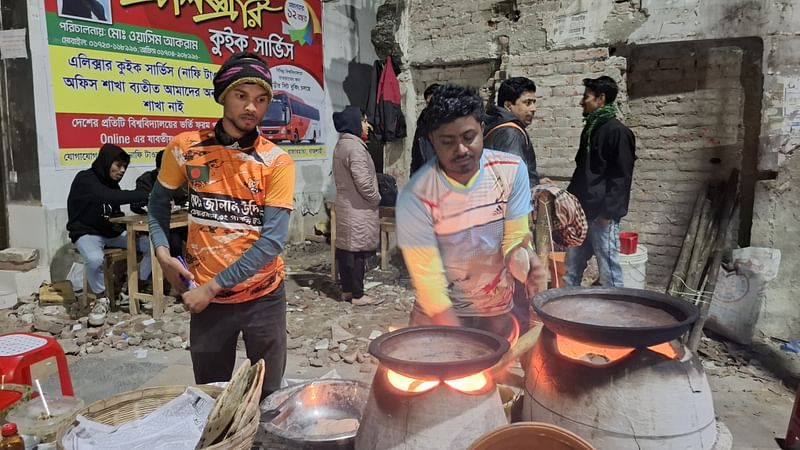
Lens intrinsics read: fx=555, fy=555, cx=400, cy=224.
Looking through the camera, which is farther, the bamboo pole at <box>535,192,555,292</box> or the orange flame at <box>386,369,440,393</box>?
the bamboo pole at <box>535,192,555,292</box>

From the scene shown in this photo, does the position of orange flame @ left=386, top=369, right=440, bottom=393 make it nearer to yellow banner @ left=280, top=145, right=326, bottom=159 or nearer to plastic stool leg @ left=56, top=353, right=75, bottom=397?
plastic stool leg @ left=56, top=353, right=75, bottom=397

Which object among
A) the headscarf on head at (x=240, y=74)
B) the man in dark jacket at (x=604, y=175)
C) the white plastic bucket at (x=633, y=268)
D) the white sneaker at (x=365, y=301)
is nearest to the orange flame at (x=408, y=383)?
the headscarf on head at (x=240, y=74)

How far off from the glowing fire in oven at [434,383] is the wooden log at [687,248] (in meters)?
4.91

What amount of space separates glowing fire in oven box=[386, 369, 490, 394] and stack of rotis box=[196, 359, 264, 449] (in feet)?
1.44

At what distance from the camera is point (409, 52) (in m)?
7.99

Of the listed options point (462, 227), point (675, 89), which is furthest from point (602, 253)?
point (462, 227)

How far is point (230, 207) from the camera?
8.04 feet

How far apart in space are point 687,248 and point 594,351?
15.3ft

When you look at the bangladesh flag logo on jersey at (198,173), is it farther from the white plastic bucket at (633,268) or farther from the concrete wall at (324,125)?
the concrete wall at (324,125)

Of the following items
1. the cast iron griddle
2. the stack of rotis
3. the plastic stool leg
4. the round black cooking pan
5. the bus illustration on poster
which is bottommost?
the plastic stool leg

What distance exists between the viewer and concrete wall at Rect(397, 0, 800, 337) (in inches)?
208

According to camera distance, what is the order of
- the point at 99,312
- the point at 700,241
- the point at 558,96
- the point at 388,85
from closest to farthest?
the point at 99,312, the point at 700,241, the point at 558,96, the point at 388,85

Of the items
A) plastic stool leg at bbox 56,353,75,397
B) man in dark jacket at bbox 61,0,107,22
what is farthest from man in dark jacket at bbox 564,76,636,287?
man in dark jacket at bbox 61,0,107,22

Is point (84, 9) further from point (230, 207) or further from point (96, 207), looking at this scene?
point (230, 207)
